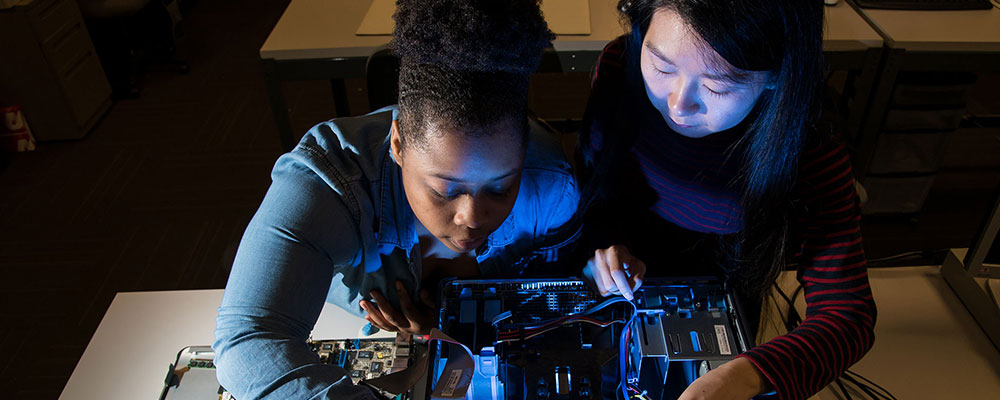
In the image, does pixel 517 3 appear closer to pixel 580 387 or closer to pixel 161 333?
pixel 580 387

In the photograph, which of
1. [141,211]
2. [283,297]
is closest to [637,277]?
[283,297]

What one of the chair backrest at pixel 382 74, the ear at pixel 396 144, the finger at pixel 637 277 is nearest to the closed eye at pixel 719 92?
the finger at pixel 637 277

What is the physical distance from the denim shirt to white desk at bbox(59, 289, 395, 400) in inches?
7.8

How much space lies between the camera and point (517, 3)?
2.35 feet

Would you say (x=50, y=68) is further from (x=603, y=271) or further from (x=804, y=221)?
(x=804, y=221)

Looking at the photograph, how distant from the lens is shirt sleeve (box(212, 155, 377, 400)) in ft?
2.47

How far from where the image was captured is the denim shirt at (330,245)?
761 millimetres

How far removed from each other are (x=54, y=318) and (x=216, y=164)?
92 cm

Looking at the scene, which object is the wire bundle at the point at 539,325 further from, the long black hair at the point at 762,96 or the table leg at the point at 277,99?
the table leg at the point at 277,99

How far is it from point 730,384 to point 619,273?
20cm

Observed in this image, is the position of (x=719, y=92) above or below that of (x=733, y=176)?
Result: above

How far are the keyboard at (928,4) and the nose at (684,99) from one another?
5.46 feet

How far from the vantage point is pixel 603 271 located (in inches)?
36.4

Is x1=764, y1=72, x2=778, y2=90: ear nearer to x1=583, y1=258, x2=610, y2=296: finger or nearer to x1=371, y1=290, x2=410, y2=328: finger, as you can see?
x1=583, y1=258, x2=610, y2=296: finger
